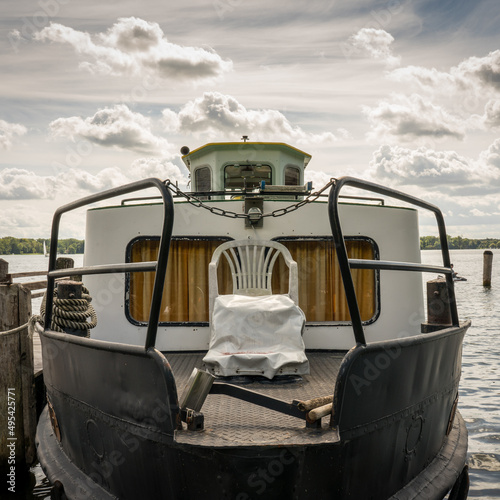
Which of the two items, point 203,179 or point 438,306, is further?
point 203,179

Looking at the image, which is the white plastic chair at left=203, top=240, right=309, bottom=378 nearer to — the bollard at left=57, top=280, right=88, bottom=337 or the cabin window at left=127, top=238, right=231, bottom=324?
the cabin window at left=127, top=238, right=231, bottom=324

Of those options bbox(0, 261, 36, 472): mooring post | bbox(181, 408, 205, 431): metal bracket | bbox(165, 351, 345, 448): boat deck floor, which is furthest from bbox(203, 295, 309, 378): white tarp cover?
bbox(0, 261, 36, 472): mooring post

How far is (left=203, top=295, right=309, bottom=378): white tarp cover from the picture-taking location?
4.60m

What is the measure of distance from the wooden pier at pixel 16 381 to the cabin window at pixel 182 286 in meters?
0.86

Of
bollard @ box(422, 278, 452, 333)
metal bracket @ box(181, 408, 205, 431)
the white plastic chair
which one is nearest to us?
metal bracket @ box(181, 408, 205, 431)

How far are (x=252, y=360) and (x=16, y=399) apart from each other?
108 inches

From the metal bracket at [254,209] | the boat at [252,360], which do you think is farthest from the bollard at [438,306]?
the metal bracket at [254,209]

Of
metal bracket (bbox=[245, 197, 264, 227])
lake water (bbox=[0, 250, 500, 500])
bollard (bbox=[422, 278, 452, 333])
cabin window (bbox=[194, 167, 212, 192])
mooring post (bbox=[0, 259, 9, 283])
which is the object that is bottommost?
lake water (bbox=[0, 250, 500, 500])

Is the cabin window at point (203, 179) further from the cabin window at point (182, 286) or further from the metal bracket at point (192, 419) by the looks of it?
the metal bracket at point (192, 419)

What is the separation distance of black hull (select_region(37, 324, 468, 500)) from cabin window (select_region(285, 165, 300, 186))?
4.66 m

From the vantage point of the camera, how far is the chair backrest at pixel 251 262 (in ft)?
18.8

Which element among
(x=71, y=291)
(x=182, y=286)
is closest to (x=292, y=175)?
(x=182, y=286)

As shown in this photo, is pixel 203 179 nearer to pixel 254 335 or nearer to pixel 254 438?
pixel 254 335

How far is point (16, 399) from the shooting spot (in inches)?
215
